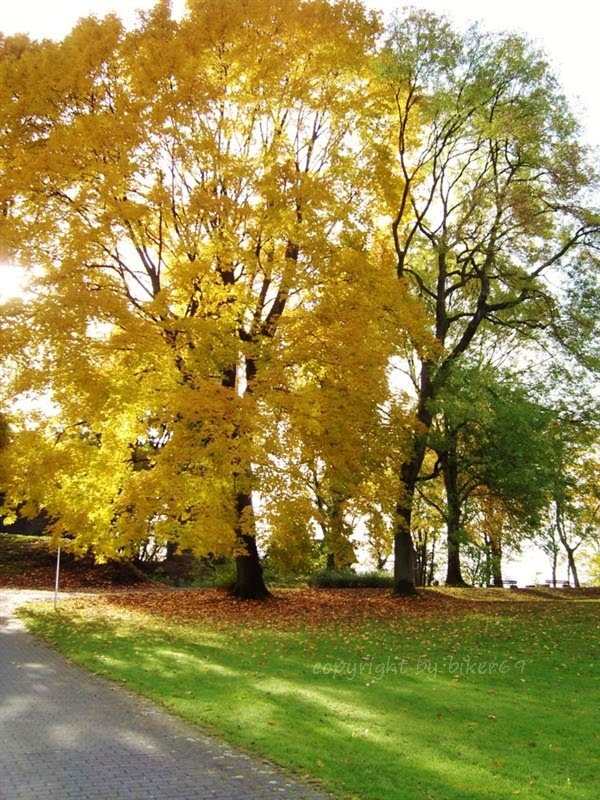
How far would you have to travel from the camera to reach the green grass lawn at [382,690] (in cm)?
704

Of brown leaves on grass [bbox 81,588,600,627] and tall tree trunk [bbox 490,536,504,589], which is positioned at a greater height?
tall tree trunk [bbox 490,536,504,589]

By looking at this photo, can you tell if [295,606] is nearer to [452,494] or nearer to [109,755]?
[452,494]

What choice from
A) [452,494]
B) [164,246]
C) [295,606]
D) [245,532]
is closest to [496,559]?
[452,494]

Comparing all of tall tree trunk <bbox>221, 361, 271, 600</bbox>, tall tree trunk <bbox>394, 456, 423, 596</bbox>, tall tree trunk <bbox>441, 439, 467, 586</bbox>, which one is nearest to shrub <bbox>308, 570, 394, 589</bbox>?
tall tree trunk <bbox>441, 439, 467, 586</bbox>

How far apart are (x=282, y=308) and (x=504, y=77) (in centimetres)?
1079

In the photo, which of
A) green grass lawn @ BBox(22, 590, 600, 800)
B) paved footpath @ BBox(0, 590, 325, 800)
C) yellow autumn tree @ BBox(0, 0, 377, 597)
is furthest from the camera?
yellow autumn tree @ BBox(0, 0, 377, 597)

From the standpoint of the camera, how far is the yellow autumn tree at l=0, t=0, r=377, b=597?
1568 centimetres

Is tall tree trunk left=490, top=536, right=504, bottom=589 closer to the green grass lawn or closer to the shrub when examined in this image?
the shrub

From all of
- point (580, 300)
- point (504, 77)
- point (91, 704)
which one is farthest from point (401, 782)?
point (504, 77)

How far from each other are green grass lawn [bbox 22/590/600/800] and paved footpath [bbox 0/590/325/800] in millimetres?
385

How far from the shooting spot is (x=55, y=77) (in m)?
16.9

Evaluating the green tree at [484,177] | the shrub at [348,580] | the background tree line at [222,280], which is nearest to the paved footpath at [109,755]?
the background tree line at [222,280]

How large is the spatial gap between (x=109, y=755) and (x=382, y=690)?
447 cm

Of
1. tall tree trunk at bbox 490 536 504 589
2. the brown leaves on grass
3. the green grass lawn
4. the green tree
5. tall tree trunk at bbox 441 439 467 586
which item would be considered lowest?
the brown leaves on grass
